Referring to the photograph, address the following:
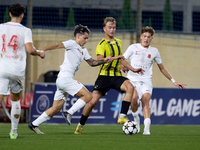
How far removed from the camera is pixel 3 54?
5.86 metres

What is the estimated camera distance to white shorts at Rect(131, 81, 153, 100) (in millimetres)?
7836

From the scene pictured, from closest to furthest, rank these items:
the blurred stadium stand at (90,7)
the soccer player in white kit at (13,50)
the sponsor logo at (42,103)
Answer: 1. the soccer player in white kit at (13,50)
2. the sponsor logo at (42,103)
3. the blurred stadium stand at (90,7)

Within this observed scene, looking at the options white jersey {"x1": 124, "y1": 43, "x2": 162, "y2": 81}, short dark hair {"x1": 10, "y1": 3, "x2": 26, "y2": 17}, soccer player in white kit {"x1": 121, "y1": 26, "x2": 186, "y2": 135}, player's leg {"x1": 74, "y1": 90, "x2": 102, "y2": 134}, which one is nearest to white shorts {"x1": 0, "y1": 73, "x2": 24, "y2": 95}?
short dark hair {"x1": 10, "y1": 3, "x2": 26, "y2": 17}

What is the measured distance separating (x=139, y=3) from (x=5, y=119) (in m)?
6.25

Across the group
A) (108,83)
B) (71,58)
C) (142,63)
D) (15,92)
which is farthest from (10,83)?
(142,63)

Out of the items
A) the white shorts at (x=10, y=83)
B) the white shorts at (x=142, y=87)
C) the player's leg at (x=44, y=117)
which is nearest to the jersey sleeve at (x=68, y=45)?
the player's leg at (x=44, y=117)

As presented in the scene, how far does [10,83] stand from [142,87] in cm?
289

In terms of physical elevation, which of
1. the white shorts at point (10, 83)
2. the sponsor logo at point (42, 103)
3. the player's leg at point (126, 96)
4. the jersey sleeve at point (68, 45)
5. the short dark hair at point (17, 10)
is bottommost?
the sponsor logo at point (42, 103)

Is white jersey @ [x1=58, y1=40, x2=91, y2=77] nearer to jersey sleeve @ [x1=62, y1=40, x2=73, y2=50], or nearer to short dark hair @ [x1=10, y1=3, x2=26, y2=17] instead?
jersey sleeve @ [x1=62, y1=40, x2=73, y2=50]

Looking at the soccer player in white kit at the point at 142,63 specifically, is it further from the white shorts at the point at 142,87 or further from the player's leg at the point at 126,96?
the player's leg at the point at 126,96

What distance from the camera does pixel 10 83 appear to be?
235 inches

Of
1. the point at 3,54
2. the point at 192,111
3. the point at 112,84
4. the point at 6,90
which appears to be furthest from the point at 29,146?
the point at 192,111

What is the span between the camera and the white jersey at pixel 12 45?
19.2 ft

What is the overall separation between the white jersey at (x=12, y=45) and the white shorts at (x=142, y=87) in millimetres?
2820
